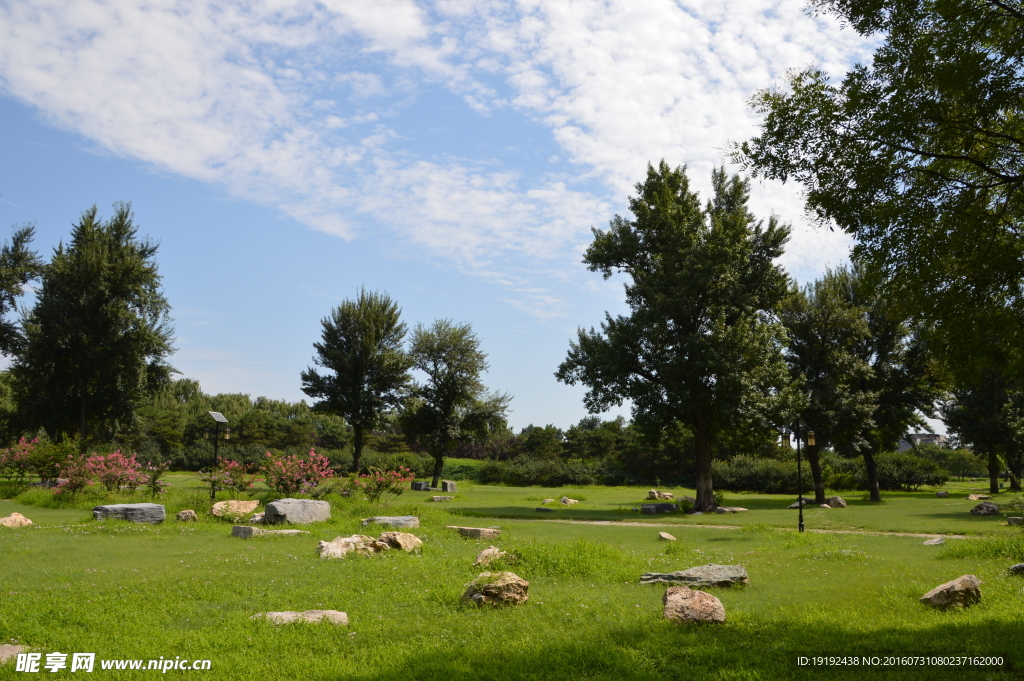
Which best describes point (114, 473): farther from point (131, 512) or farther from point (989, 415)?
point (989, 415)

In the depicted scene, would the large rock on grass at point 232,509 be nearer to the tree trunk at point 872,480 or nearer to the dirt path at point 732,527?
the dirt path at point 732,527

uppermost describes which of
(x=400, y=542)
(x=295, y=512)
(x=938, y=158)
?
(x=938, y=158)

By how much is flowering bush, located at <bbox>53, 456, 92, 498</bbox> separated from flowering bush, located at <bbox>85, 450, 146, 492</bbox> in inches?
8.0

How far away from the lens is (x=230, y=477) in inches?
992

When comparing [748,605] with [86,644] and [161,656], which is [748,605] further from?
[86,644]

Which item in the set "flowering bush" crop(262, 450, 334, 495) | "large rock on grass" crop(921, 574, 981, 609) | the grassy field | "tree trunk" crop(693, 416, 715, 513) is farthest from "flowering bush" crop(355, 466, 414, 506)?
"large rock on grass" crop(921, 574, 981, 609)

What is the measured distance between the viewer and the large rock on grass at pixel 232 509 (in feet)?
67.7

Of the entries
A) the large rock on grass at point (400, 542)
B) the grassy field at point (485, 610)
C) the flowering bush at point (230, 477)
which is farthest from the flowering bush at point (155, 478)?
the large rock on grass at point (400, 542)

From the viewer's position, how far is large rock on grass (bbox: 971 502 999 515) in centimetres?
2438

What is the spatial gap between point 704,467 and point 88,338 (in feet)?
112

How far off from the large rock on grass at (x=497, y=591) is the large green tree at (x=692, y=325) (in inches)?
762

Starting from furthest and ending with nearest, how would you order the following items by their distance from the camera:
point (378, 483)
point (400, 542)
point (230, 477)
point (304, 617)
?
point (378, 483), point (230, 477), point (400, 542), point (304, 617)

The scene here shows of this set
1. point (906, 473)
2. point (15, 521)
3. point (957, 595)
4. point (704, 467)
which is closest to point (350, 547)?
point (15, 521)

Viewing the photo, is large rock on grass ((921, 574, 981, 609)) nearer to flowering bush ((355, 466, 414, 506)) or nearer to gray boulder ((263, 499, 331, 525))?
gray boulder ((263, 499, 331, 525))
